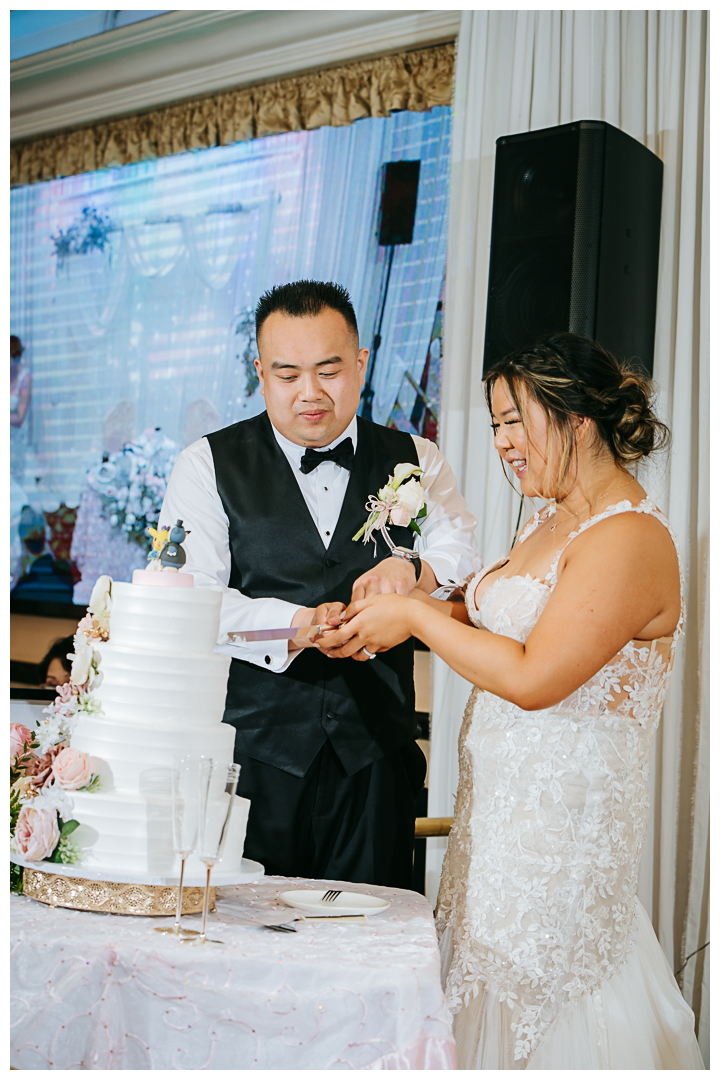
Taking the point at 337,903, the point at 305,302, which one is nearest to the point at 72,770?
the point at 337,903

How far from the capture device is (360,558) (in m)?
2.39

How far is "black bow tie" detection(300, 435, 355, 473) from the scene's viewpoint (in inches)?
95.0

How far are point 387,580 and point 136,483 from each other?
2.83 metres

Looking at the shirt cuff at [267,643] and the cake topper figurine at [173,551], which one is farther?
the shirt cuff at [267,643]

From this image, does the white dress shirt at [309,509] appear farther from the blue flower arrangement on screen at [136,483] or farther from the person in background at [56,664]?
the person in background at [56,664]

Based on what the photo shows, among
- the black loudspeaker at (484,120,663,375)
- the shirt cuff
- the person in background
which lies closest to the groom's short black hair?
the black loudspeaker at (484,120,663,375)

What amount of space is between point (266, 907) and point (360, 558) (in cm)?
101

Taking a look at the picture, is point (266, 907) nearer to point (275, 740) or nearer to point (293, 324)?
point (275, 740)

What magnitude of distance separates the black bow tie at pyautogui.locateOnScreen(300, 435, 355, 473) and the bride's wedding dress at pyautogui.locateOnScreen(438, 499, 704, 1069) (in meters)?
0.76

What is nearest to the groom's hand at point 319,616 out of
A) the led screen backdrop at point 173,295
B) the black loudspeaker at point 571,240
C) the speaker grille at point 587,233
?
the black loudspeaker at point 571,240

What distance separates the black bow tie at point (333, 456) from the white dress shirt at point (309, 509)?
35 mm

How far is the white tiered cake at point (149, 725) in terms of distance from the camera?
1.45 m

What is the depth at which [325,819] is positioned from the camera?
2.27 metres

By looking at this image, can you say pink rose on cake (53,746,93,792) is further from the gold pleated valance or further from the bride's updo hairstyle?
the gold pleated valance
